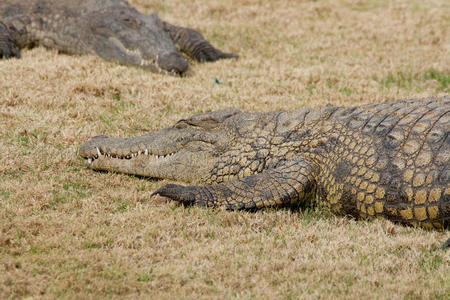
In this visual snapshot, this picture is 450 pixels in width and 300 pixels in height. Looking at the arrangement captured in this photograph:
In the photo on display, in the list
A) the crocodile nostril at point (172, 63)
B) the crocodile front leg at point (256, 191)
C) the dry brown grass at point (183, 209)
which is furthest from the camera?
the crocodile nostril at point (172, 63)

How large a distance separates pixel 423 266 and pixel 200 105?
421cm

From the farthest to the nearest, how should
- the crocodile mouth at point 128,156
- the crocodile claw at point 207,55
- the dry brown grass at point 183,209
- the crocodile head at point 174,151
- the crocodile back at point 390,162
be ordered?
the crocodile claw at point 207,55 < the crocodile mouth at point 128,156 < the crocodile head at point 174,151 < the crocodile back at point 390,162 < the dry brown grass at point 183,209

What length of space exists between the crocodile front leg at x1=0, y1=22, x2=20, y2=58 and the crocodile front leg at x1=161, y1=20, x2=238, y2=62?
259cm

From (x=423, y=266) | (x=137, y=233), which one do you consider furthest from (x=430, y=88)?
(x=137, y=233)

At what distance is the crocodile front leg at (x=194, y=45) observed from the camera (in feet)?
30.7

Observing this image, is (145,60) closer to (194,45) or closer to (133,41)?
(133,41)

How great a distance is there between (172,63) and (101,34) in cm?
146

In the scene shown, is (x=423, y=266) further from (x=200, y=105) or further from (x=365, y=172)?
(x=200, y=105)

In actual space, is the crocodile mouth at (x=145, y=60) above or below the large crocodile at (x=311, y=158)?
below

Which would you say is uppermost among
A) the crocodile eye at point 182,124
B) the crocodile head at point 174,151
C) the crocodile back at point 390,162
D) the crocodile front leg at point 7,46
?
the crocodile back at point 390,162

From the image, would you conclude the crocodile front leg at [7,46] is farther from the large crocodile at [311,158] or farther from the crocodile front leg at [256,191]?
the crocodile front leg at [256,191]

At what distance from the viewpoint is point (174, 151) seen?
5.30 metres

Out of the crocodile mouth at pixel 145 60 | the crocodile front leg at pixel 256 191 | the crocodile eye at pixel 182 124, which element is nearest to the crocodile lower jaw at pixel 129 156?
the crocodile eye at pixel 182 124

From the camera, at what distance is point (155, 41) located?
9.00 metres
